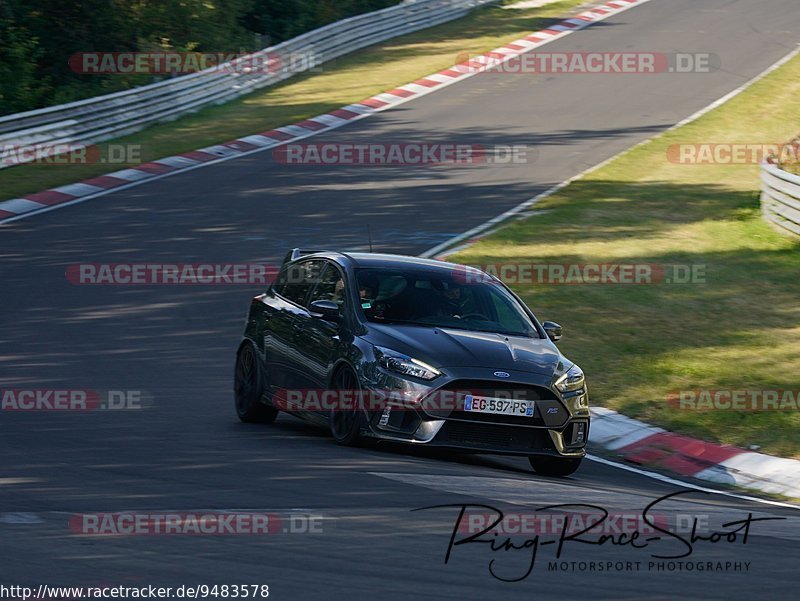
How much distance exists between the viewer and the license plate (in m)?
9.79

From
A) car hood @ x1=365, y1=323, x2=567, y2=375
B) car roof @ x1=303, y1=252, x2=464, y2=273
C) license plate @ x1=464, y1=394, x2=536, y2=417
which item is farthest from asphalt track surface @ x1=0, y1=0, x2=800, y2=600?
car roof @ x1=303, y1=252, x2=464, y2=273

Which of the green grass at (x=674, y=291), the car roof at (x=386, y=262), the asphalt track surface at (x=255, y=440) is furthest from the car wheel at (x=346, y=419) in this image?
the green grass at (x=674, y=291)

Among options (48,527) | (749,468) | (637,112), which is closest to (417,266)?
(749,468)

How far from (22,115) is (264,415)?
634 inches

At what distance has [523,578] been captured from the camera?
6.66 meters

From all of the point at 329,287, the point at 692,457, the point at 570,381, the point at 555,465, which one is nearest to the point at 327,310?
the point at 329,287

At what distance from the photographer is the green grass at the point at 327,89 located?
25.9 m

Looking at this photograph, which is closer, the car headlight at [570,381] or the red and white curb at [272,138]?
the car headlight at [570,381]

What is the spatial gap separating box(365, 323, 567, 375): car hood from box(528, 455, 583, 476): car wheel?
677mm

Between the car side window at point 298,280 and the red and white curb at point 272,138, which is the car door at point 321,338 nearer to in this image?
the car side window at point 298,280

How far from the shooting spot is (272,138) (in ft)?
96.2

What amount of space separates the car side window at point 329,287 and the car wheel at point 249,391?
88 cm

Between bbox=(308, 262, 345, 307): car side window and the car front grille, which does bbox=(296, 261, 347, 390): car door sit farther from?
the car front grille

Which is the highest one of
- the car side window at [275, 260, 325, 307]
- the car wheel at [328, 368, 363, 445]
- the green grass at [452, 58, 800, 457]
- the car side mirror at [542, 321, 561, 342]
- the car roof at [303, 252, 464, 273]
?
the car roof at [303, 252, 464, 273]
